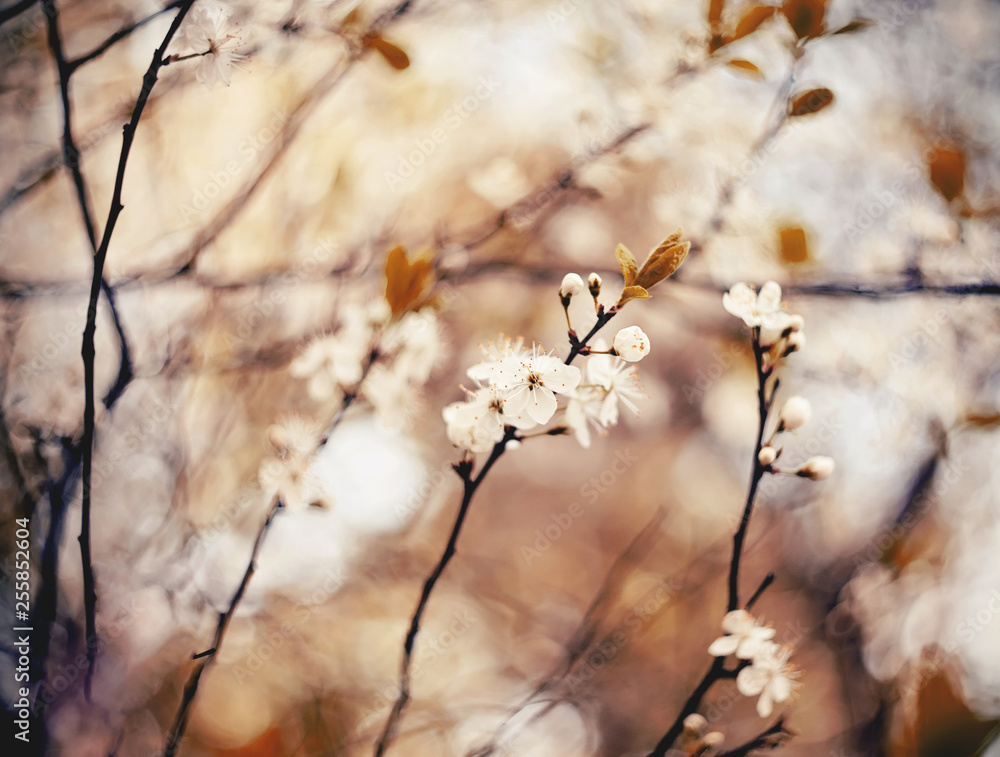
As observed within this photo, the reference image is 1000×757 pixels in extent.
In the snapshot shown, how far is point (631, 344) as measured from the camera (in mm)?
626

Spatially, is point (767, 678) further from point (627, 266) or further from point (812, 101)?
point (812, 101)

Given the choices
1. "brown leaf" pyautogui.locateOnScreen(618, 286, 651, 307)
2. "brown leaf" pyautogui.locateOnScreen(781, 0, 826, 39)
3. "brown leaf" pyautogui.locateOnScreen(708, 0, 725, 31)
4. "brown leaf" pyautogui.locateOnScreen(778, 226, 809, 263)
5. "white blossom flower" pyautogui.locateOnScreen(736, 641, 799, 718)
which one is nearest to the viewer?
"brown leaf" pyautogui.locateOnScreen(618, 286, 651, 307)

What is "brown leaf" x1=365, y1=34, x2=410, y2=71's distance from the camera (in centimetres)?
88

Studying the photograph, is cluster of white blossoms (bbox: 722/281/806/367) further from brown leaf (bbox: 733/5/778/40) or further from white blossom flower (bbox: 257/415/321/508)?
white blossom flower (bbox: 257/415/321/508)

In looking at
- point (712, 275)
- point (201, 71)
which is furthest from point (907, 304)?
point (201, 71)

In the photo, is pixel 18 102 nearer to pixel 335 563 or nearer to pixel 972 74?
pixel 335 563

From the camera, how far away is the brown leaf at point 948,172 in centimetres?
106

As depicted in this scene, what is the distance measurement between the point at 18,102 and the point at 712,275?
199 centimetres

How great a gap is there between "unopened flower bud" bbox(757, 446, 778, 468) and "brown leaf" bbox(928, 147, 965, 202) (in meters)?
0.81

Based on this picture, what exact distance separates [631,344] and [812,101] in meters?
0.63

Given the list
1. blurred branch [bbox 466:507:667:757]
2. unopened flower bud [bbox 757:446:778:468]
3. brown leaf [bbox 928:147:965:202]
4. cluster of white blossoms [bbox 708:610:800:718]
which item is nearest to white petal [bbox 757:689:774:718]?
cluster of white blossoms [bbox 708:610:800:718]

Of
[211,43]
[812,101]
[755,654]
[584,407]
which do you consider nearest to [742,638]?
[755,654]

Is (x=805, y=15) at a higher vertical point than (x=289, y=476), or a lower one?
higher

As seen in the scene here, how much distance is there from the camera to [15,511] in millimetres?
1045
